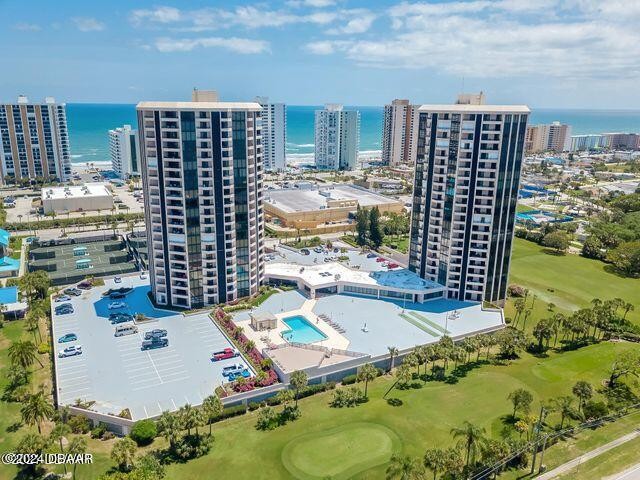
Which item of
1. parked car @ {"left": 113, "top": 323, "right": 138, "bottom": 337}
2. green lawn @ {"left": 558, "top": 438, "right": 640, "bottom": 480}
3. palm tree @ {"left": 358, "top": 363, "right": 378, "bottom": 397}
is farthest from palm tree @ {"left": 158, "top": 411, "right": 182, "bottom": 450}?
green lawn @ {"left": 558, "top": 438, "right": 640, "bottom": 480}

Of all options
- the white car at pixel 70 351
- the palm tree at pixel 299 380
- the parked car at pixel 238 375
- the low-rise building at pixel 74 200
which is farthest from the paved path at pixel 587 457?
the low-rise building at pixel 74 200

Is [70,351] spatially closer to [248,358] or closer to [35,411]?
[35,411]

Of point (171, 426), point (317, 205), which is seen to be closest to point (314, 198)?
point (317, 205)

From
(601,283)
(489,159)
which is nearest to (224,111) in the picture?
(489,159)

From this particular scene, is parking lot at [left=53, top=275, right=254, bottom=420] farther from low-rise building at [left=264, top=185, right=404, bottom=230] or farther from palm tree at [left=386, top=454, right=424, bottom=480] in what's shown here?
low-rise building at [left=264, top=185, right=404, bottom=230]

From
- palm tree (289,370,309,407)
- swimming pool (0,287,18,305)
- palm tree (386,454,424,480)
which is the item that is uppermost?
palm tree (386,454,424,480)

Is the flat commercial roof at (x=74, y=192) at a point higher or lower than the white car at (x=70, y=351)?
higher

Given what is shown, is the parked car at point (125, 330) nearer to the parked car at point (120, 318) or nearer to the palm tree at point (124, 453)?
the parked car at point (120, 318)

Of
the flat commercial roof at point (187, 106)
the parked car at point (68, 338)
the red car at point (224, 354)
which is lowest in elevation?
the red car at point (224, 354)
